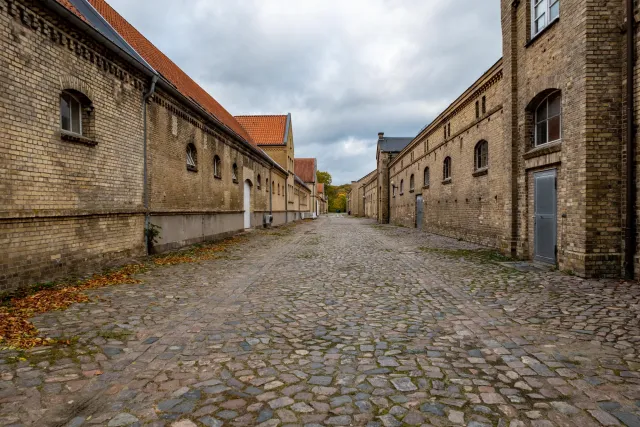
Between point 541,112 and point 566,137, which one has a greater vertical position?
point 541,112

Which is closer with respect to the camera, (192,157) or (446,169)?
(192,157)

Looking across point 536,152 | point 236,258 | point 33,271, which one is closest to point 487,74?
point 536,152

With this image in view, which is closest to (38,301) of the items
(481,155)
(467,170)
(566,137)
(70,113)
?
(70,113)

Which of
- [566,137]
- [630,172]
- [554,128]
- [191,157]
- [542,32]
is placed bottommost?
[630,172]

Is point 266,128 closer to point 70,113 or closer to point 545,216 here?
point 70,113

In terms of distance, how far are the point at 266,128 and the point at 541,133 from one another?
98.8ft

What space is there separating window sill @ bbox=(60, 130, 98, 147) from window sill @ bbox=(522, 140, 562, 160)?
9813mm

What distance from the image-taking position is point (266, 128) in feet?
120

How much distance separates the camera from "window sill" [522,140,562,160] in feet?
26.9

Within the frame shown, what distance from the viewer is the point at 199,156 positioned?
14.1m

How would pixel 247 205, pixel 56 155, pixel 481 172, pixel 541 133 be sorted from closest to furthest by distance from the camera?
pixel 56 155 → pixel 541 133 → pixel 481 172 → pixel 247 205

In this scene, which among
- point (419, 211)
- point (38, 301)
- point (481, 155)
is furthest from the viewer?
point (419, 211)

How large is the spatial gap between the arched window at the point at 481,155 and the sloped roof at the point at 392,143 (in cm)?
2482

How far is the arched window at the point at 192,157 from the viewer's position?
1345 centimetres
